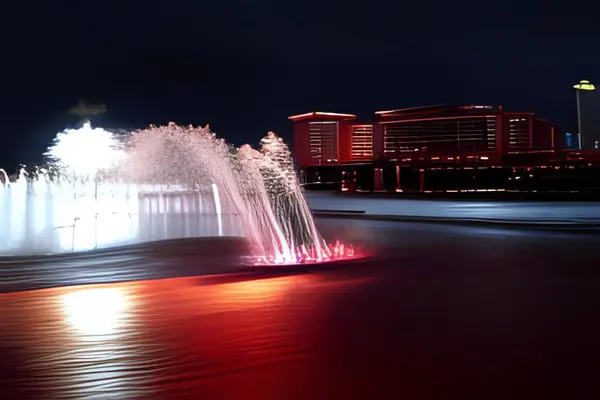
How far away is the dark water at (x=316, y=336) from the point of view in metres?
5.61

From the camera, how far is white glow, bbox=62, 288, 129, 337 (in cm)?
794

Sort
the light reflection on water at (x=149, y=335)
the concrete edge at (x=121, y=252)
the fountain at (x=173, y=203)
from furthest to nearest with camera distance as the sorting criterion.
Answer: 1. the fountain at (x=173, y=203)
2. the concrete edge at (x=121, y=252)
3. the light reflection on water at (x=149, y=335)

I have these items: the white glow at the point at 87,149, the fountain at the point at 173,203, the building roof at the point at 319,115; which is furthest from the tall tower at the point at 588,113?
the fountain at the point at 173,203

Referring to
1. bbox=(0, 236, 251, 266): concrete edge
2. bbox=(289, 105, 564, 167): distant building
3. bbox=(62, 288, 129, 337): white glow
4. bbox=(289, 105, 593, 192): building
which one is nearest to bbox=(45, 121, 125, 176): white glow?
bbox=(0, 236, 251, 266): concrete edge

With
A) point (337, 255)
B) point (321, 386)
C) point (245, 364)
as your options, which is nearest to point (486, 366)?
point (321, 386)

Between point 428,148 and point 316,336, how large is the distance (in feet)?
336

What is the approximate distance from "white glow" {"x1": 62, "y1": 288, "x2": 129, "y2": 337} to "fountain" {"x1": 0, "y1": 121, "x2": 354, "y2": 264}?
4.20m

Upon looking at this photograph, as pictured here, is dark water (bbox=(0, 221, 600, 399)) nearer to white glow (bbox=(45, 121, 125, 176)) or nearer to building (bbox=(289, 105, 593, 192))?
white glow (bbox=(45, 121, 125, 176))

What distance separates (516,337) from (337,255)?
793 centimetres

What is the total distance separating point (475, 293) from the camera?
32.5ft

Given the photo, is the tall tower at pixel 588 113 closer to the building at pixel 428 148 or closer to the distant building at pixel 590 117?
the distant building at pixel 590 117

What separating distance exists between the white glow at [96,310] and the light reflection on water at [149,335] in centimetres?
1

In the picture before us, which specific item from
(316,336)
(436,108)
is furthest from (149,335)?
(436,108)

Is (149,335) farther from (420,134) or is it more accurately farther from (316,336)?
(420,134)
